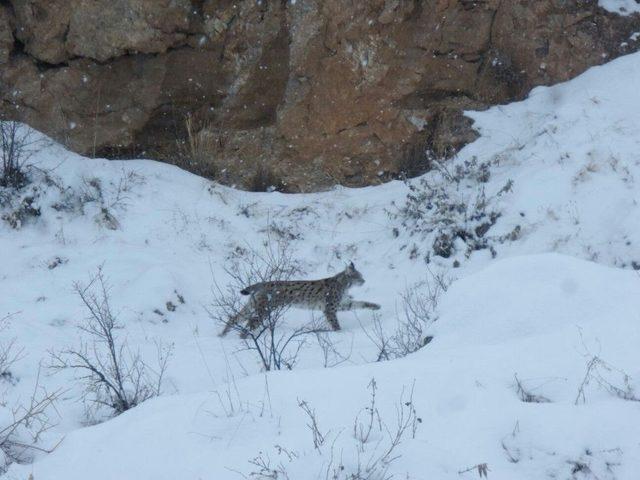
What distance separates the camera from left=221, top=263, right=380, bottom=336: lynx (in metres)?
10.1

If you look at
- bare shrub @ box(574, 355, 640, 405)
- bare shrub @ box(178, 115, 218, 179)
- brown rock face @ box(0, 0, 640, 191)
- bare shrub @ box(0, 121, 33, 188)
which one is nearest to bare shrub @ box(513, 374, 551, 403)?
bare shrub @ box(574, 355, 640, 405)

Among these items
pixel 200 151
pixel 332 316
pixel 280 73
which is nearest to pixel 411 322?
pixel 332 316

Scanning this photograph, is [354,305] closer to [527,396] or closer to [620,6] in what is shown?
[527,396]

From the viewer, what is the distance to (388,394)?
18.7 feet

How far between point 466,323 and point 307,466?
Answer: 8.15 feet

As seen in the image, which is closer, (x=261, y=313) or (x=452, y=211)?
(x=261, y=313)

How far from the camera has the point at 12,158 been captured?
1228 centimetres

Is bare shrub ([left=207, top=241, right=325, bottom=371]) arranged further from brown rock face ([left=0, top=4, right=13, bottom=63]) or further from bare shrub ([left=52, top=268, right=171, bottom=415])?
brown rock face ([left=0, top=4, right=13, bottom=63])

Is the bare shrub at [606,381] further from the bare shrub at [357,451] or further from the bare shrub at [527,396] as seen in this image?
the bare shrub at [357,451]

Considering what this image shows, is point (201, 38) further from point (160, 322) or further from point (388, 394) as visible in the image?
point (388, 394)

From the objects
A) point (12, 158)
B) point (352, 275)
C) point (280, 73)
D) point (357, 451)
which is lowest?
point (357, 451)

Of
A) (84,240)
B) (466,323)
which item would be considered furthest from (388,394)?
(84,240)

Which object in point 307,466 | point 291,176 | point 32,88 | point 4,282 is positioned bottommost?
point 307,466

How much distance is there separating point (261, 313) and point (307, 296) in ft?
3.19
